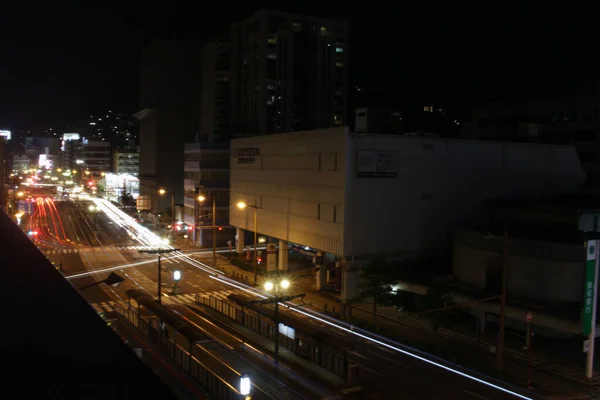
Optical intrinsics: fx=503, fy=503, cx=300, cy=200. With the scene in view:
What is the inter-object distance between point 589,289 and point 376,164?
46.4 feet

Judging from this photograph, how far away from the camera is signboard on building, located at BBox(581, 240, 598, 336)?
18.3m

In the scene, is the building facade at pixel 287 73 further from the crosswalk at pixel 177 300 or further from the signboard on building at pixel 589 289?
the signboard on building at pixel 589 289

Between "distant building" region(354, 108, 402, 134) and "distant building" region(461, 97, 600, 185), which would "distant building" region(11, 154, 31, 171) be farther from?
"distant building" region(461, 97, 600, 185)

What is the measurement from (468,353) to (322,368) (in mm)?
→ 6703

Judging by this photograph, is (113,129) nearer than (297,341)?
No

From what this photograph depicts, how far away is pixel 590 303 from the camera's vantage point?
18516mm

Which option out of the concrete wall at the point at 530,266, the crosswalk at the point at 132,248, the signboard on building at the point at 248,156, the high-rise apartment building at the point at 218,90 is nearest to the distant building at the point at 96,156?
the high-rise apartment building at the point at 218,90

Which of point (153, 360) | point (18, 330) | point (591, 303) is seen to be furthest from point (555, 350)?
point (18, 330)

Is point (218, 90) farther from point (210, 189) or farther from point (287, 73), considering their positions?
point (210, 189)

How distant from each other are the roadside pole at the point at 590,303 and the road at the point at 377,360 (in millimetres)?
3689

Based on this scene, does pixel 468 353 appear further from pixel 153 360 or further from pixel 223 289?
pixel 223 289

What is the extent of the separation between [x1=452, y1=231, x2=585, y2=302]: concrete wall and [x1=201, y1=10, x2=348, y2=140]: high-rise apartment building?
4059 cm

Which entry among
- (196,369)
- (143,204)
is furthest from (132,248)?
(196,369)

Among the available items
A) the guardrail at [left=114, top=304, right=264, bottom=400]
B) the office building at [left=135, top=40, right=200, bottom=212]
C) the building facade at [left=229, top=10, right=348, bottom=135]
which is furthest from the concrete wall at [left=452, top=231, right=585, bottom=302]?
the office building at [left=135, top=40, right=200, bottom=212]
